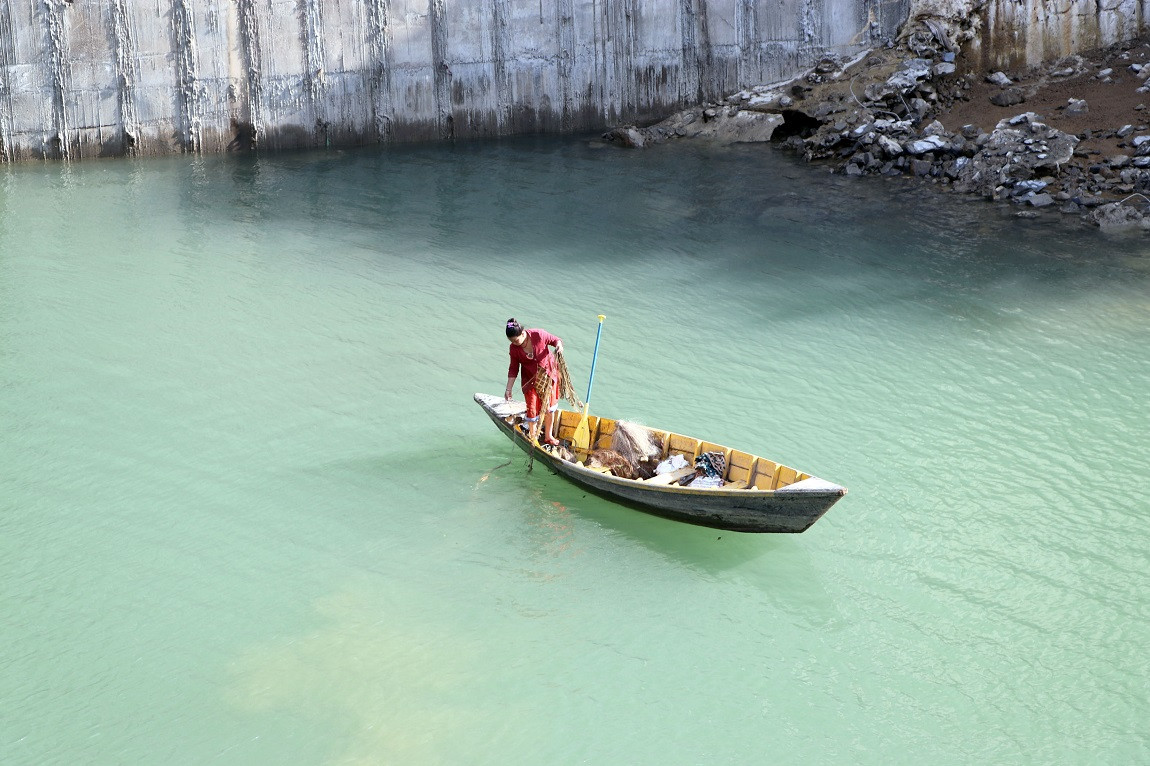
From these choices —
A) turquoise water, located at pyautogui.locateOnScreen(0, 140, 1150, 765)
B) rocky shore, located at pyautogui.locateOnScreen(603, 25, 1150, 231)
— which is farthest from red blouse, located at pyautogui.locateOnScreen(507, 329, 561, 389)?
rocky shore, located at pyautogui.locateOnScreen(603, 25, 1150, 231)

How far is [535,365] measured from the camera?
35.6ft

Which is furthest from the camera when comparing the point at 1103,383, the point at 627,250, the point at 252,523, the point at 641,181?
the point at 641,181

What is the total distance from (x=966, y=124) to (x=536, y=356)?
15.2 m

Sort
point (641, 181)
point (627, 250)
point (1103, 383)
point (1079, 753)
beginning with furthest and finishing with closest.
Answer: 1. point (641, 181)
2. point (627, 250)
3. point (1103, 383)
4. point (1079, 753)

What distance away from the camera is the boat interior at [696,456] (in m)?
9.59

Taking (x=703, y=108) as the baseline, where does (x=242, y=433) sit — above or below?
below

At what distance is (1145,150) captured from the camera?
19297 mm

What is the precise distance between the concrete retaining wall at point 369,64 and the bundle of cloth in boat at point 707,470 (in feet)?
57.6

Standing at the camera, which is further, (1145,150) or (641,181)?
(641,181)

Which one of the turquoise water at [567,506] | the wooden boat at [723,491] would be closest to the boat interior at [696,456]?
the wooden boat at [723,491]

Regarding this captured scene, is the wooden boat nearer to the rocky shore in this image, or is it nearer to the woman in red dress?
the woman in red dress

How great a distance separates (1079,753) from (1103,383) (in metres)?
6.53

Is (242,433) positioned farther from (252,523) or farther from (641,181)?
(641,181)

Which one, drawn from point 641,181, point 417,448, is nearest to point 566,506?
point 417,448
